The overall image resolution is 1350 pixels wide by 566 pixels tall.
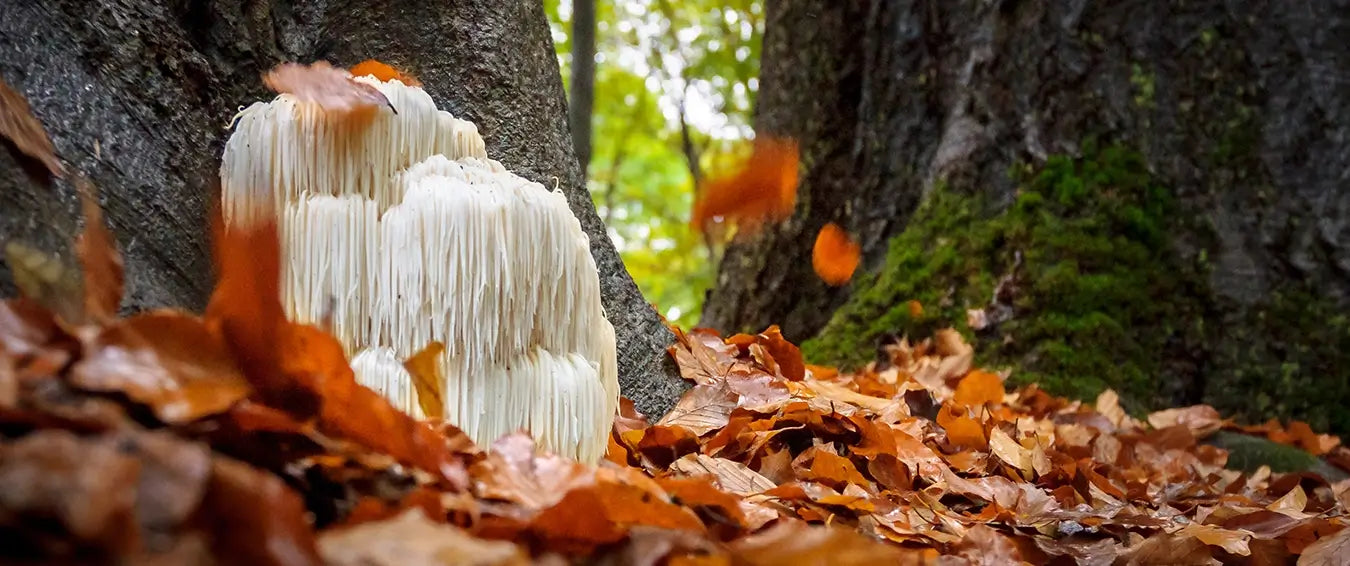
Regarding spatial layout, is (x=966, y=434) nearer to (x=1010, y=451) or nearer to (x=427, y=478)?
(x=1010, y=451)

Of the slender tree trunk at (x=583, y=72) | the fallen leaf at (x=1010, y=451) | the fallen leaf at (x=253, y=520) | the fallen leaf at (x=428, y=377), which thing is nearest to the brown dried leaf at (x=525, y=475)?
the fallen leaf at (x=428, y=377)

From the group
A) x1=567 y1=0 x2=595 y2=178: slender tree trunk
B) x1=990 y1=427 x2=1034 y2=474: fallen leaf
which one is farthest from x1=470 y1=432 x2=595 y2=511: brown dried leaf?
x1=567 y1=0 x2=595 y2=178: slender tree trunk

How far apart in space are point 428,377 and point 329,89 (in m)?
0.57

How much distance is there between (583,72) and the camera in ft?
22.1

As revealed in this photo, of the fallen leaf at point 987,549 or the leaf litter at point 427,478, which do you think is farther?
the fallen leaf at point 987,549

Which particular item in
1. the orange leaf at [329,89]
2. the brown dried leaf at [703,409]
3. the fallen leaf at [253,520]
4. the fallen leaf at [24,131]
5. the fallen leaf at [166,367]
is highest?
the orange leaf at [329,89]

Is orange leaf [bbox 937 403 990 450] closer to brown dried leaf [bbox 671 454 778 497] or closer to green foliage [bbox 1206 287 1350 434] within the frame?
brown dried leaf [bbox 671 454 778 497]

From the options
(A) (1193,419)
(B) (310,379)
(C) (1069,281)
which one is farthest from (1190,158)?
(B) (310,379)

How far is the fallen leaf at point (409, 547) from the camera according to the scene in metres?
0.90

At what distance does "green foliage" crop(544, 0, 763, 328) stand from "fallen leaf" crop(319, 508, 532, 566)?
867 centimetres

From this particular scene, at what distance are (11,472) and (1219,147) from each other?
186 inches

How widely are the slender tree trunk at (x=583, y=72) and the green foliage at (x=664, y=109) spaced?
288 centimetres

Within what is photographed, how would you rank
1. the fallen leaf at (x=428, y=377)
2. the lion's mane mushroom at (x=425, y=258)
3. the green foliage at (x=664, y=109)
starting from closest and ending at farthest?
the fallen leaf at (x=428, y=377)
the lion's mane mushroom at (x=425, y=258)
the green foliage at (x=664, y=109)

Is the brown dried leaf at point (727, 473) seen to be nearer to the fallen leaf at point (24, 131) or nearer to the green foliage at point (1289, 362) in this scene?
the fallen leaf at point (24, 131)
